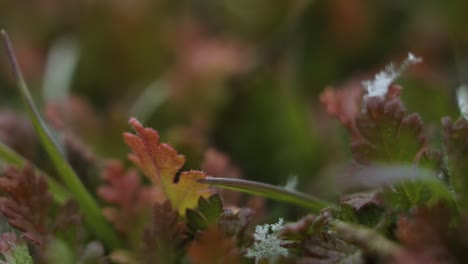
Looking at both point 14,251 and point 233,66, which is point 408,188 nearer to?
point 14,251

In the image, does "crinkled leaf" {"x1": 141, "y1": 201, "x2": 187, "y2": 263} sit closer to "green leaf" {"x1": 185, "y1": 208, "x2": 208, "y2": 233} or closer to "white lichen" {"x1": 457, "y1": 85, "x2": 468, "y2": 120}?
"green leaf" {"x1": 185, "y1": 208, "x2": 208, "y2": 233}

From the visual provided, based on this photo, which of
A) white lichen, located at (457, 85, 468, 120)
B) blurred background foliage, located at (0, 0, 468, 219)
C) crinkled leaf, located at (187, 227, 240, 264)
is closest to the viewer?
crinkled leaf, located at (187, 227, 240, 264)

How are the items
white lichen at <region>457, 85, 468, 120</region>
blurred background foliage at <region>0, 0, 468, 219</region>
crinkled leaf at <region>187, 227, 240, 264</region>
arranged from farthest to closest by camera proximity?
blurred background foliage at <region>0, 0, 468, 219</region>, white lichen at <region>457, 85, 468, 120</region>, crinkled leaf at <region>187, 227, 240, 264</region>

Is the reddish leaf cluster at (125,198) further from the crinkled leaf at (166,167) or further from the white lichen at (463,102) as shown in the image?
the white lichen at (463,102)

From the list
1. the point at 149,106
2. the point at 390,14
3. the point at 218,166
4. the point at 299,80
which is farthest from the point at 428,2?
the point at 218,166

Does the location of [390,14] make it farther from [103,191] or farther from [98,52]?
[103,191]

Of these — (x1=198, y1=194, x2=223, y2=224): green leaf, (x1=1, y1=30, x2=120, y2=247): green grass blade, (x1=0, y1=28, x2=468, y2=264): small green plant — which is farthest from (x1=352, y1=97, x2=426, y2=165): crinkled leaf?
(x1=1, y1=30, x2=120, y2=247): green grass blade
